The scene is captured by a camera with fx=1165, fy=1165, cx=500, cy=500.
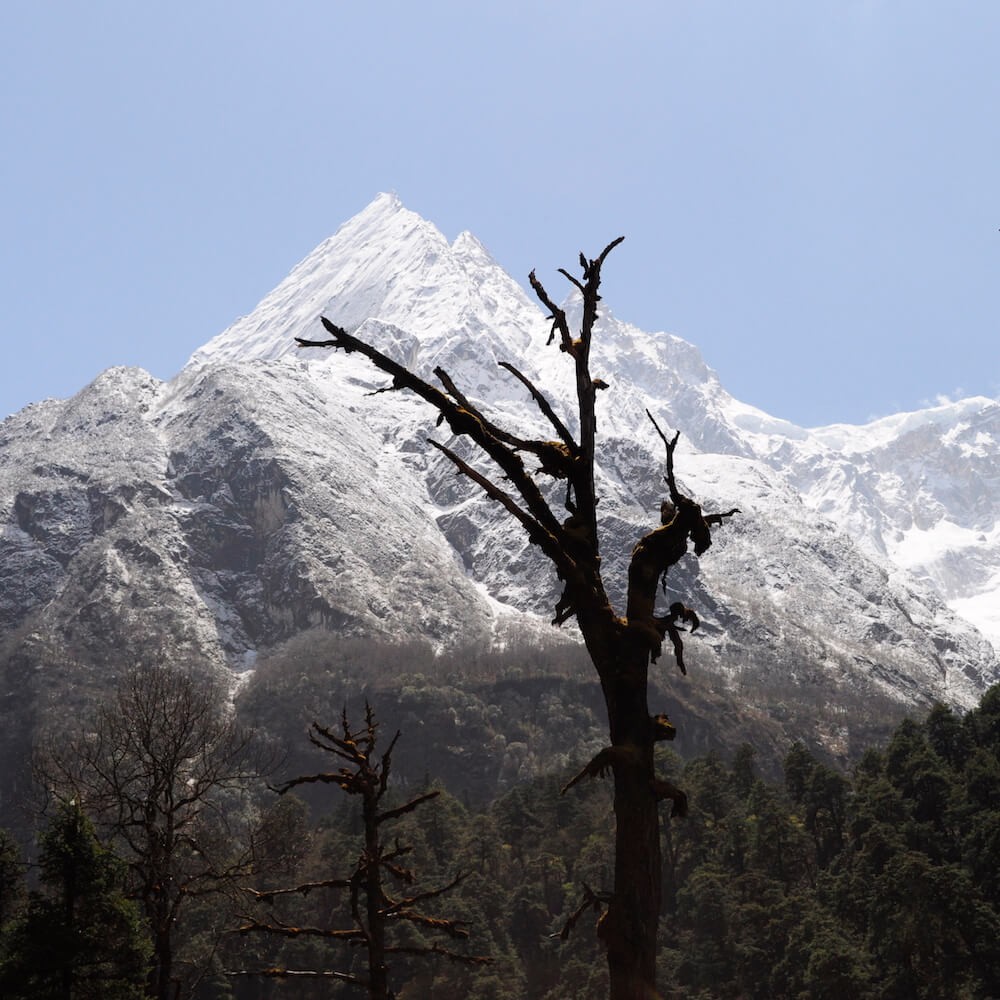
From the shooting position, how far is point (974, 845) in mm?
64375

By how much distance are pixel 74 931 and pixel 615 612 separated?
77.6 feet

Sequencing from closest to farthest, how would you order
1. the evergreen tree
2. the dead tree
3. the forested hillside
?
the dead tree
the evergreen tree
the forested hillside

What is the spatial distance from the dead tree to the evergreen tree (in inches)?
852

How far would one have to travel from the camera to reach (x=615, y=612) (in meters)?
8.15

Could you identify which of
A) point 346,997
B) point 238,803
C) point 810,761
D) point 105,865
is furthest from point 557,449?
point 238,803

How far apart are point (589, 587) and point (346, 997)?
83.1 m

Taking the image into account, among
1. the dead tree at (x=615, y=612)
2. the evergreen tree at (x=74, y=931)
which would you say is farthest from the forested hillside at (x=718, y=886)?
the dead tree at (x=615, y=612)

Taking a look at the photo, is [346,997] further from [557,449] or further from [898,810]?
[557,449]

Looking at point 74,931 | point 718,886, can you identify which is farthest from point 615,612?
point 718,886

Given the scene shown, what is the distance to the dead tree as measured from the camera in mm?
7070

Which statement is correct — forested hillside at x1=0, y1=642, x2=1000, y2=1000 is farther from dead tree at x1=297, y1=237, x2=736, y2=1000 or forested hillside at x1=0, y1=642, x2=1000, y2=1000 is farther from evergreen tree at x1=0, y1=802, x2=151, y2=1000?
dead tree at x1=297, y1=237, x2=736, y2=1000

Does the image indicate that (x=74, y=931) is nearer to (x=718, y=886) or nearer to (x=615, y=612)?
(x=615, y=612)

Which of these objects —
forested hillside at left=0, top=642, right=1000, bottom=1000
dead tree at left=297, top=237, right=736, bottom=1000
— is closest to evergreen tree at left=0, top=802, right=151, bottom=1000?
forested hillside at left=0, top=642, right=1000, bottom=1000

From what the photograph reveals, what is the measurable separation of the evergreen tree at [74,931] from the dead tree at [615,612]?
21.6 metres
